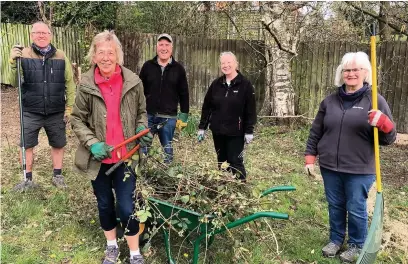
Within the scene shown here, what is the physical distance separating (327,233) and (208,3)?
8096 millimetres

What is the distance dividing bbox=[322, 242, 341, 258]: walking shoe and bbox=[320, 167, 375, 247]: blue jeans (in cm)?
5

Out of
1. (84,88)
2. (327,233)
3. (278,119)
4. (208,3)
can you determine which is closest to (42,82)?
(84,88)

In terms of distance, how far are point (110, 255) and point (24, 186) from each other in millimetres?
1924

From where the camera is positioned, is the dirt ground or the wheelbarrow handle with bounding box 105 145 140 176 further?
the dirt ground

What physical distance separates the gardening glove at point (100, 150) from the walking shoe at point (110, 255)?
915 millimetres

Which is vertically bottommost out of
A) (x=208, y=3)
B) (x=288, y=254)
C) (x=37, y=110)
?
(x=288, y=254)

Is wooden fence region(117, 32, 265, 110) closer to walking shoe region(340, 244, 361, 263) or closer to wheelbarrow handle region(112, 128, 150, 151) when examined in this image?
walking shoe region(340, 244, 361, 263)

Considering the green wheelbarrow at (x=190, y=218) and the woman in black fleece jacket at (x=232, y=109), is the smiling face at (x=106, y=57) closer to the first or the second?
the green wheelbarrow at (x=190, y=218)

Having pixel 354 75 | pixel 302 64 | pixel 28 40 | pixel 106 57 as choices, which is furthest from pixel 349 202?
pixel 28 40

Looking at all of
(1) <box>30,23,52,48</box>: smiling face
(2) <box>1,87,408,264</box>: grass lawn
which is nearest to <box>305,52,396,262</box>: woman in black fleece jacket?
(2) <box>1,87,408,264</box>: grass lawn

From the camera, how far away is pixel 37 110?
4.44 meters

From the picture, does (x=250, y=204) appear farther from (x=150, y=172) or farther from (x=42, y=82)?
(x=42, y=82)

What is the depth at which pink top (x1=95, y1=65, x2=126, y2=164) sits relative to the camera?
2.94 meters

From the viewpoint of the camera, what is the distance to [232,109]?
424 centimetres
